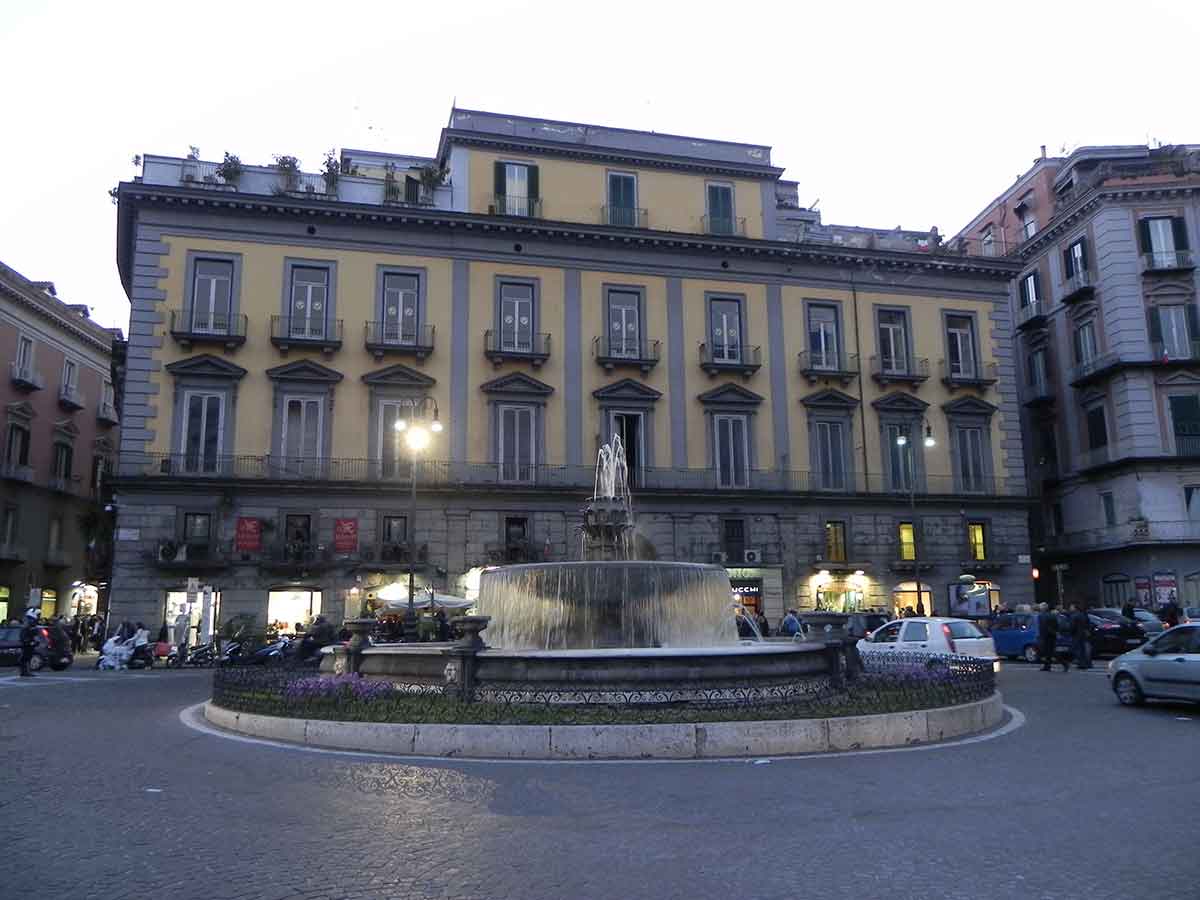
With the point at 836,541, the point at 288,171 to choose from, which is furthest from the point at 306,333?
the point at 836,541

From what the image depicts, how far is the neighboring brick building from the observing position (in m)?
41.5

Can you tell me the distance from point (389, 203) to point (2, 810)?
96.6 feet

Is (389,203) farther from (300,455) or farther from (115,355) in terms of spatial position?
(115,355)

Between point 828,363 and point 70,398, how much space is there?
120 ft

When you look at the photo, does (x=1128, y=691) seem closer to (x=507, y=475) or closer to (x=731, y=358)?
(x=507, y=475)

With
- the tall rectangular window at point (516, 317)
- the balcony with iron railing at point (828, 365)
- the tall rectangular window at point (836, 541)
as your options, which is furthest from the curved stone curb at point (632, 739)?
the balcony with iron railing at point (828, 365)

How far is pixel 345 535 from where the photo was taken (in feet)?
104

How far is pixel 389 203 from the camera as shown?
34.1m

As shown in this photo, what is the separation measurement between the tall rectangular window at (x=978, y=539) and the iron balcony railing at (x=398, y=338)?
74.6ft

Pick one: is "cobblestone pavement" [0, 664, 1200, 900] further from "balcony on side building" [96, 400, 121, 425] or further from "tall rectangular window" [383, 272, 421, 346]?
"balcony on side building" [96, 400, 121, 425]

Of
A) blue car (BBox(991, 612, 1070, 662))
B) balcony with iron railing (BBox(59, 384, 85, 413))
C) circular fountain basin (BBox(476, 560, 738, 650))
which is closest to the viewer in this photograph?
circular fountain basin (BBox(476, 560, 738, 650))

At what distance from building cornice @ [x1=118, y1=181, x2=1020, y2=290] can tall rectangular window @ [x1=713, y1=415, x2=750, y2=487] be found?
687cm

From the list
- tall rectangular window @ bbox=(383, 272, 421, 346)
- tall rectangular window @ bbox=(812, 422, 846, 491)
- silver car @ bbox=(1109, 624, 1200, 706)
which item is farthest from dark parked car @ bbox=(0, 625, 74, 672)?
tall rectangular window @ bbox=(812, 422, 846, 491)

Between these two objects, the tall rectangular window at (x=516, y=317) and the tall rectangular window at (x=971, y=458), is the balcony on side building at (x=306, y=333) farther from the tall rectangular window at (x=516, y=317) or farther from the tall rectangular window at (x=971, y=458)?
the tall rectangular window at (x=971, y=458)
